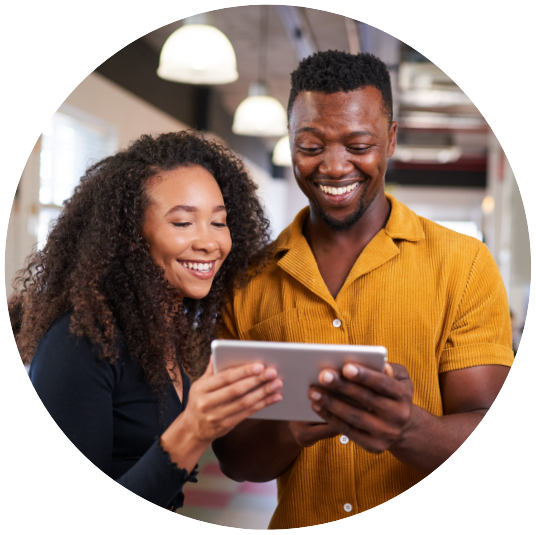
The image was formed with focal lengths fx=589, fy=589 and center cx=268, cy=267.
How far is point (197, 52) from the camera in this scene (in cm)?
313

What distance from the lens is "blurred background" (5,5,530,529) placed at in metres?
3.40

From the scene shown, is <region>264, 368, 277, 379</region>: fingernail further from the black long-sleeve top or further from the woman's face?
the woman's face

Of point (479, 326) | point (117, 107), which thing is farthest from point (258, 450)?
point (117, 107)

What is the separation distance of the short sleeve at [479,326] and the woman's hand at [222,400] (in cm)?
56

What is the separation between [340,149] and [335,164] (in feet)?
0.15

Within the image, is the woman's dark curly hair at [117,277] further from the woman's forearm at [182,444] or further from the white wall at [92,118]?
the white wall at [92,118]

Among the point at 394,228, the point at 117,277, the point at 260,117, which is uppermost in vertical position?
the point at 260,117

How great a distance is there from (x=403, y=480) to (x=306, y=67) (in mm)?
1131

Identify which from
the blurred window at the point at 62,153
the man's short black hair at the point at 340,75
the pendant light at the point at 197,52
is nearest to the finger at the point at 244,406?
the man's short black hair at the point at 340,75

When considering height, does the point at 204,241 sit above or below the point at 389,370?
above

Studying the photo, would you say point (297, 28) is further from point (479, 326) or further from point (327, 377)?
point (327, 377)

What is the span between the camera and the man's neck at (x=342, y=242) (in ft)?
5.39

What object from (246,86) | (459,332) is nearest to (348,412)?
(459,332)

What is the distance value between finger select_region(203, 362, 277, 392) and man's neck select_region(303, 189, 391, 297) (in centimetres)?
57
